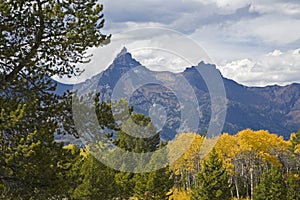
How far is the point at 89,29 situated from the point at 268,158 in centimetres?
5711

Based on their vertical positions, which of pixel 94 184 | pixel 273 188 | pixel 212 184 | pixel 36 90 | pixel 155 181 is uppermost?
pixel 36 90

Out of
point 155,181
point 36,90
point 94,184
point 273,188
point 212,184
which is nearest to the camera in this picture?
point 36,90

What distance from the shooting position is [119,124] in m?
13.9

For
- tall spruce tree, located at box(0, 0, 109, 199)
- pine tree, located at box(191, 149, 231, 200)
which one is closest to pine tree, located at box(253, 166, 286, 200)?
pine tree, located at box(191, 149, 231, 200)

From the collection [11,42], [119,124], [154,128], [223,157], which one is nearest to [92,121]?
[119,124]

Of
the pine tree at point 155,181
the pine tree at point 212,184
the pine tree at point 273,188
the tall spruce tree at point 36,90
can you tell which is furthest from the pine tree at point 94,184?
the tall spruce tree at point 36,90

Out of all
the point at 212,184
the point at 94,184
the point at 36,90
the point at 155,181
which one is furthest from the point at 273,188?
the point at 36,90

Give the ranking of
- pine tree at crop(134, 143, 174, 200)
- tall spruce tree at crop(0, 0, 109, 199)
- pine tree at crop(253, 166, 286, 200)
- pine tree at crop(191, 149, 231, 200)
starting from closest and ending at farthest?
tall spruce tree at crop(0, 0, 109, 199) < pine tree at crop(134, 143, 174, 200) < pine tree at crop(191, 149, 231, 200) < pine tree at crop(253, 166, 286, 200)

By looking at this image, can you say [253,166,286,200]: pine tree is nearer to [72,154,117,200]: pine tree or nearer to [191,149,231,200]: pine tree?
[191,149,231,200]: pine tree

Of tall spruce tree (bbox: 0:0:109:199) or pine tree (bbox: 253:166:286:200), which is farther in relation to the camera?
pine tree (bbox: 253:166:286:200)

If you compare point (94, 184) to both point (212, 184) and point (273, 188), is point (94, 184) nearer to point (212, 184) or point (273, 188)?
point (212, 184)

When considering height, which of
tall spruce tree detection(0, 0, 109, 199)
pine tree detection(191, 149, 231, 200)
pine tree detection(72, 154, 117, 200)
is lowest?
pine tree detection(191, 149, 231, 200)

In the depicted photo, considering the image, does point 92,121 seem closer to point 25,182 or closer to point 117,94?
point 25,182

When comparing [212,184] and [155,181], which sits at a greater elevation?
[155,181]
